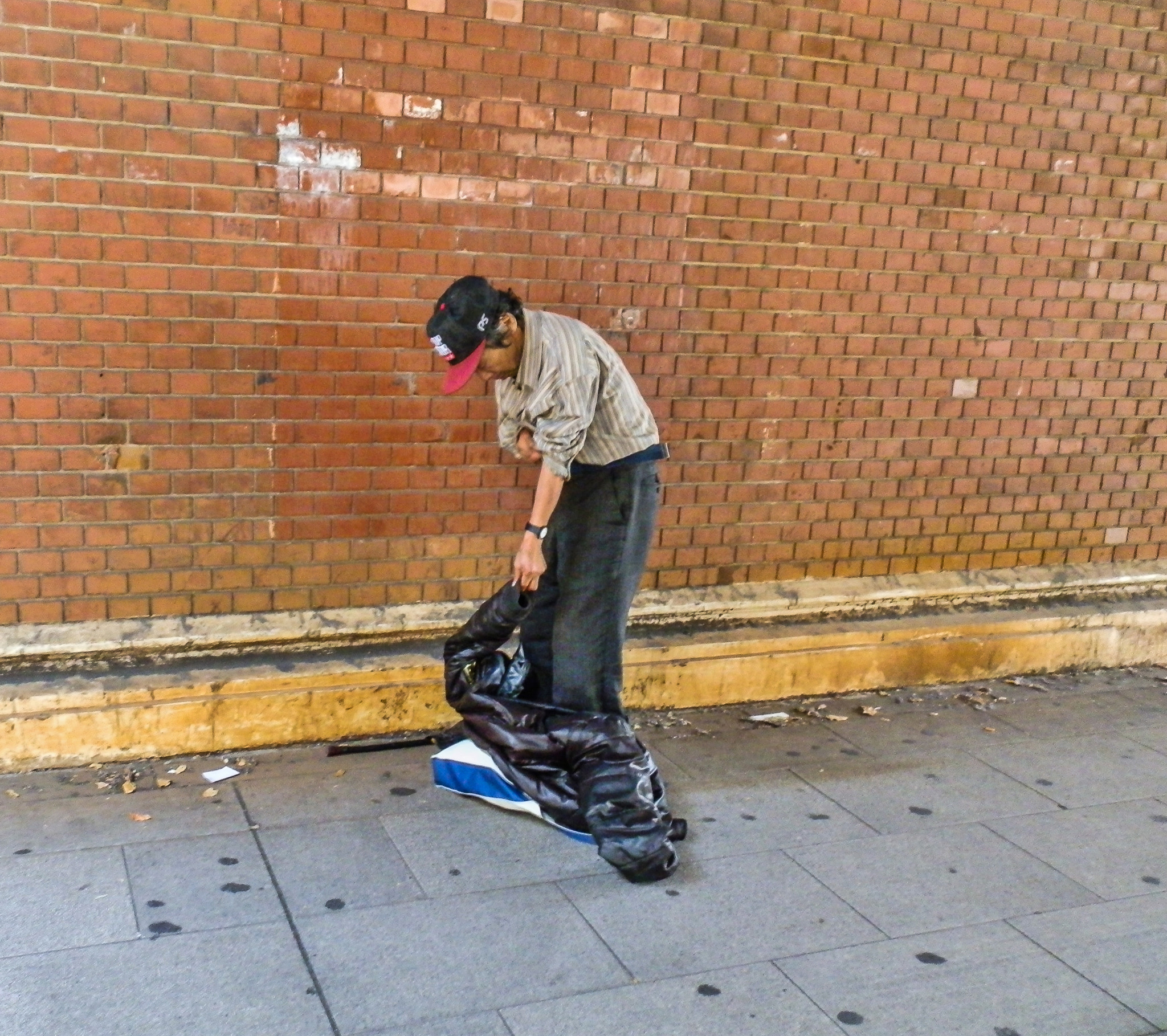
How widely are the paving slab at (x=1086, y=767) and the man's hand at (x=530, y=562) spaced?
7.64 ft

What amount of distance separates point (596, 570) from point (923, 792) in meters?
1.69

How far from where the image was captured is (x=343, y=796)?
464 cm

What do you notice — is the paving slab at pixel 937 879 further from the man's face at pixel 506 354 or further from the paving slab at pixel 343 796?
the man's face at pixel 506 354

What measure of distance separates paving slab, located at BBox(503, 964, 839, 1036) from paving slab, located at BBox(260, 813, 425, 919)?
754mm

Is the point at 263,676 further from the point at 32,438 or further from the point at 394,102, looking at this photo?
the point at 394,102

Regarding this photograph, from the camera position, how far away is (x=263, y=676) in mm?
4898

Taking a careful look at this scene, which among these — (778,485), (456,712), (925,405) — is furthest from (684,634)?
(925,405)

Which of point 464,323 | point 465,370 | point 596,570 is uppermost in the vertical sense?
point 464,323

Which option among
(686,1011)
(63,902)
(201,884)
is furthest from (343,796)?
(686,1011)

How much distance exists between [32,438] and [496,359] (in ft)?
5.74

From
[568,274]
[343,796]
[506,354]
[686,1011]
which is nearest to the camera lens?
[686,1011]

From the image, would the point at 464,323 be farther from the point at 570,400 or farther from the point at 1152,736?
the point at 1152,736

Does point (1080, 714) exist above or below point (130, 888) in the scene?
above

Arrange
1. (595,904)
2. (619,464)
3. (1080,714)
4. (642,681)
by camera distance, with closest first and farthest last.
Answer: (595,904) → (619,464) → (642,681) → (1080,714)
